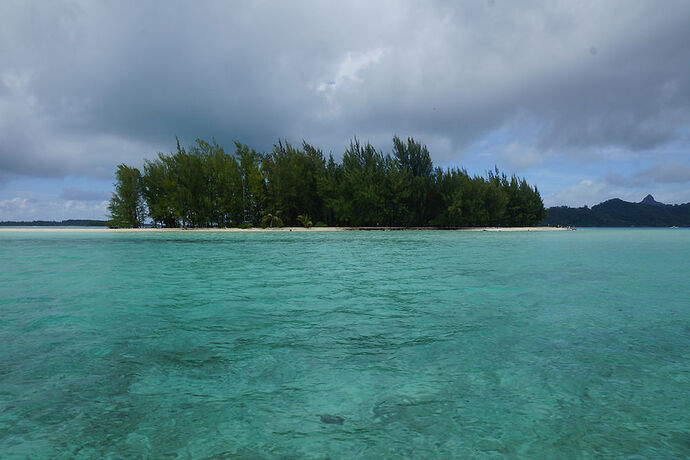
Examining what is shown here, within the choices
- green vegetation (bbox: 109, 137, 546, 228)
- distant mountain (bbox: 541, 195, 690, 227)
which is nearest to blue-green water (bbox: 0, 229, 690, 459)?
green vegetation (bbox: 109, 137, 546, 228)

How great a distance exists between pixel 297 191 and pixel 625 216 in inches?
4914

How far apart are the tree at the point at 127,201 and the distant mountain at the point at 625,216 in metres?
101

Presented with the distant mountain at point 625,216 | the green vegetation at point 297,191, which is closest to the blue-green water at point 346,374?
the green vegetation at point 297,191

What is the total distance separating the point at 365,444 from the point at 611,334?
370 centimetres

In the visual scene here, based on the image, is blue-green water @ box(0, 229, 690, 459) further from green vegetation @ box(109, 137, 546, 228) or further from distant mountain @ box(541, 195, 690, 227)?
distant mountain @ box(541, 195, 690, 227)

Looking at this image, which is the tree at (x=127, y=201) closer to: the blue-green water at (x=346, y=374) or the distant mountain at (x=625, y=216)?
the blue-green water at (x=346, y=374)

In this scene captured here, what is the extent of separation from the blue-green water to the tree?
44054 millimetres

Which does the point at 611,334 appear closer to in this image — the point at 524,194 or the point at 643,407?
the point at 643,407

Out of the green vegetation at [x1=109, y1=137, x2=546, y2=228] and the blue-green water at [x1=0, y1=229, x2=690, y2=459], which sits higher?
the green vegetation at [x1=109, y1=137, x2=546, y2=228]

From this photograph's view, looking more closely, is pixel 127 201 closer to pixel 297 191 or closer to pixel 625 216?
pixel 297 191

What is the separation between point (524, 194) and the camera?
57531 mm

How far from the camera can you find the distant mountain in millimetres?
111625

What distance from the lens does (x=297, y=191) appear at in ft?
156

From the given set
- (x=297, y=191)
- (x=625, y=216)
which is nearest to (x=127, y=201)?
(x=297, y=191)
